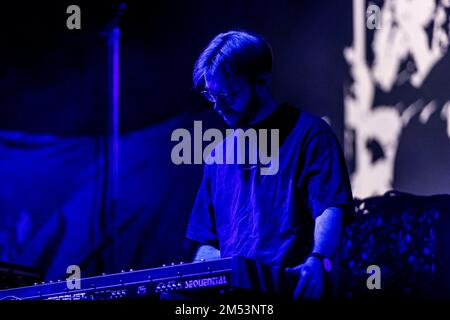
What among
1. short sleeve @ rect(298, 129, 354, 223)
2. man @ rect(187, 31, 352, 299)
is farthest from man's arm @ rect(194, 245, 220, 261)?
short sleeve @ rect(298, 129, 354, 223)

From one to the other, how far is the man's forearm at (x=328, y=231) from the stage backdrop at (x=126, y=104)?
1.51 meters

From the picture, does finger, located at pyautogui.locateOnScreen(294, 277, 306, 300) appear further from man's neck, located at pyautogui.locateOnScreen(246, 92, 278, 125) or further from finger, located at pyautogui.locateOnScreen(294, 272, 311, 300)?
man's neck, located at pyautogui.locateOnScreen(246, 92, 278, 125)

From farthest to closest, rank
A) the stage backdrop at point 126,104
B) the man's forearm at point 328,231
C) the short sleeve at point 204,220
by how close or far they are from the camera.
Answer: the stage backdrop at point 126,104
the short sleeve at point 204,220
the man's forearm at point 328,231

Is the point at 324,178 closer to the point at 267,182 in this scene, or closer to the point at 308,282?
the point at 267,182

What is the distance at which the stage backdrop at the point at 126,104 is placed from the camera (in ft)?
11.7

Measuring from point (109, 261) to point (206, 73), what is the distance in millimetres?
1794

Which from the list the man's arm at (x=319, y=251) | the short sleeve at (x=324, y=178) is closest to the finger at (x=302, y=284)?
the man's arm at (x=319, y=251)

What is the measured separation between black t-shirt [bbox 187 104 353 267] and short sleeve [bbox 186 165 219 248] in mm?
43

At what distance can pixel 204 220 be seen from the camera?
2.30m

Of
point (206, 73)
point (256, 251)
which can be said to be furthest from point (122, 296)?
point (206, 73)

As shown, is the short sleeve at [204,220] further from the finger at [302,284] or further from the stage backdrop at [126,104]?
the stage backdrop at [126,104]

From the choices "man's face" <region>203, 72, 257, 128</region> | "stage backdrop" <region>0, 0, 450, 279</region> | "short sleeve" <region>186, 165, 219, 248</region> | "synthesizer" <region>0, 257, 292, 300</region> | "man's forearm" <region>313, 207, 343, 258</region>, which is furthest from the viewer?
"stage backdrop" <region>0, 0, 450, 279</region>

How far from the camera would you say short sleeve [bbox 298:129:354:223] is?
199cm

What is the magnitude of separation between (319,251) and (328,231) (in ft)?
0.23
